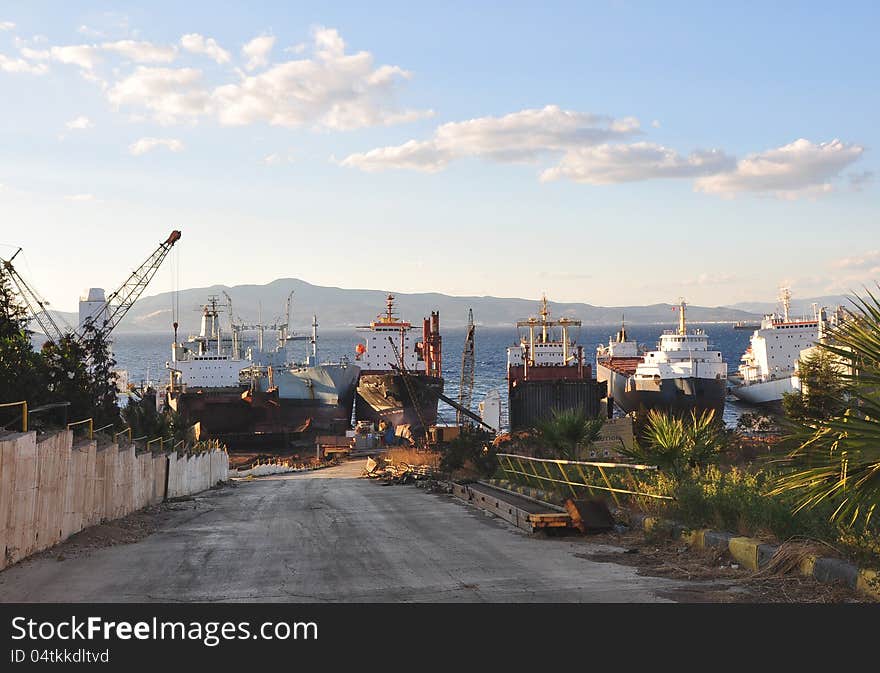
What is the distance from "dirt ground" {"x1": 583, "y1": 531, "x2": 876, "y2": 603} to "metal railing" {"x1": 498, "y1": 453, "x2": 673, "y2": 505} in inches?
70.0

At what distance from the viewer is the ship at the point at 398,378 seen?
299 ft

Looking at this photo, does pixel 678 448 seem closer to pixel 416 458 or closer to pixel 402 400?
pixel 416 458

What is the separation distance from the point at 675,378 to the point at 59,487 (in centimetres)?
8053

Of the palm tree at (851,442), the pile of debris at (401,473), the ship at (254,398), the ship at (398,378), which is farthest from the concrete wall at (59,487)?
the ship at (254,398)

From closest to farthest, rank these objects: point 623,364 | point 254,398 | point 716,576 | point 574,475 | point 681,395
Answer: point 716,576 → point 574,475 → point 681,395 → point 254,398 → point 623,364


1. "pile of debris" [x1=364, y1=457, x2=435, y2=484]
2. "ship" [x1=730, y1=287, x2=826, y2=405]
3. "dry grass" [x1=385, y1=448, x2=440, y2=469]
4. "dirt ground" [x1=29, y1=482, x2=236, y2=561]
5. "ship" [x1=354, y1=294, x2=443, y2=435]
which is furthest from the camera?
"ship" [x1=730, y1=287, x2=826, y2=405]

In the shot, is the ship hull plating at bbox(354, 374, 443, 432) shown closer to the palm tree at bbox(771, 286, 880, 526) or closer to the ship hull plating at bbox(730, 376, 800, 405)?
the ship hull plating at bbox(730, 376, 800, 405)

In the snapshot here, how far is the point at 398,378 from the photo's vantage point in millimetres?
92125

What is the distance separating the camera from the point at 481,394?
152 meters

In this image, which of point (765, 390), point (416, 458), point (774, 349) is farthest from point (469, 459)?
point (774, 349)

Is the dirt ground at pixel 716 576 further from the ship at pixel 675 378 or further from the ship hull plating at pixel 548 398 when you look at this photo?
the ship hull plating at pixel 548 398

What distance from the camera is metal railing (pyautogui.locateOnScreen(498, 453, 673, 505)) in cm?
1623

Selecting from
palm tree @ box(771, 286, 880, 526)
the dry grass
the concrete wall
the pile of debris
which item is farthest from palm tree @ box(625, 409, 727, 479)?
the dry grass
